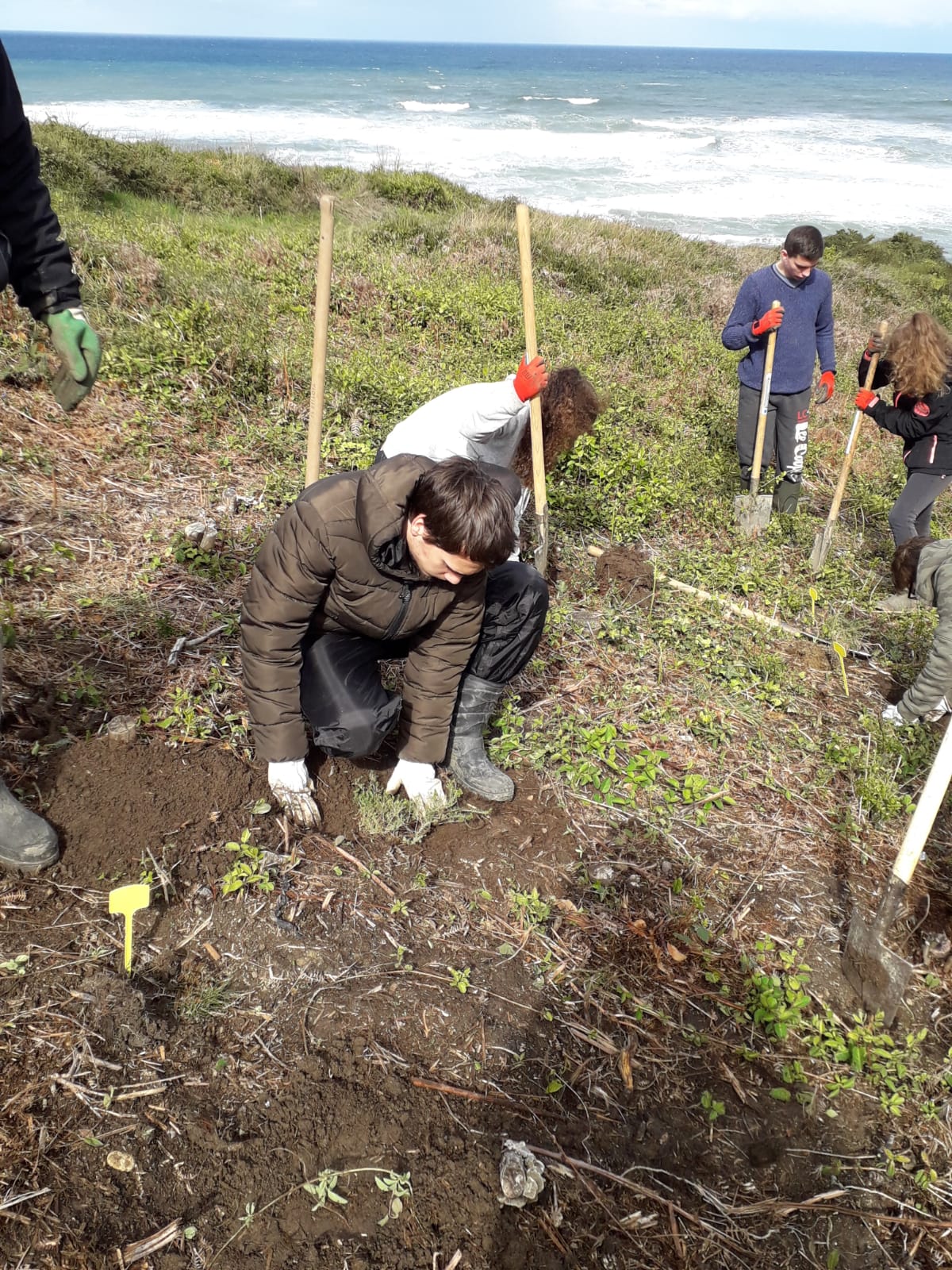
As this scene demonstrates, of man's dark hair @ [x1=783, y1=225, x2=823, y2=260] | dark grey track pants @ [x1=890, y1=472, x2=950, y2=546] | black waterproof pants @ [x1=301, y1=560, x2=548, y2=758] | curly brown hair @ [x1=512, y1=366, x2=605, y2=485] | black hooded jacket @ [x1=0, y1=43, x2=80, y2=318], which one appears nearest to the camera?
black hooded jacket @ [x1=0, y1=43, x2=80, y2=318]

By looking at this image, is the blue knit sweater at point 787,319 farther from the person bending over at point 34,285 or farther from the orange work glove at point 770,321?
the person bending over at point 34,285

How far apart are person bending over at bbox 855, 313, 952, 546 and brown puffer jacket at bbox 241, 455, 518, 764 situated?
3257mm

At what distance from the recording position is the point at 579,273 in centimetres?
1035

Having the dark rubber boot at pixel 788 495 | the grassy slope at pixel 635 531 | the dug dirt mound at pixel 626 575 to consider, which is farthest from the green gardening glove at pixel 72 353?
the dark rubber boot at pixel 788 495

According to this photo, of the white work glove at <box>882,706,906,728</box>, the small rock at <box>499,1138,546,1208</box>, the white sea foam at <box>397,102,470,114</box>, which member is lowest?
the small rock at <box>499,1138,546,1208</box>

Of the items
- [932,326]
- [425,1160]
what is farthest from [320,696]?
[932,326]

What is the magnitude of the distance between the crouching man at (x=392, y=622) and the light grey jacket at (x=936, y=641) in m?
1.74

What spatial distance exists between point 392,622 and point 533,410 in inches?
57.8

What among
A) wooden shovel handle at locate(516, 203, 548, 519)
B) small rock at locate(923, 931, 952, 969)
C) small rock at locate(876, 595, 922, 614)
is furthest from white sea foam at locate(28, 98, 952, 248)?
small rock at locate(923, 931, 952, 969)

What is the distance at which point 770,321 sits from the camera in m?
4.90

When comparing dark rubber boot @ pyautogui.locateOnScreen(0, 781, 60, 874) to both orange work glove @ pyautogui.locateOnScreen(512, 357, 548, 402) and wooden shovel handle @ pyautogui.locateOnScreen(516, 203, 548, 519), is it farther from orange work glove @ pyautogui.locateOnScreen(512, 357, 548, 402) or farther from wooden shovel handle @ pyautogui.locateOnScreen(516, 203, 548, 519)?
wooden shovel handle @ pyautogui.locateOnScreen(516, 203, 548, 519)

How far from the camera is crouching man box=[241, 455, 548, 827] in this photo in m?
2.23

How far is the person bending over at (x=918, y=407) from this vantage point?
4.30 metres

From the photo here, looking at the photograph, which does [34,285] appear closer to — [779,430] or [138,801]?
[138,801]
